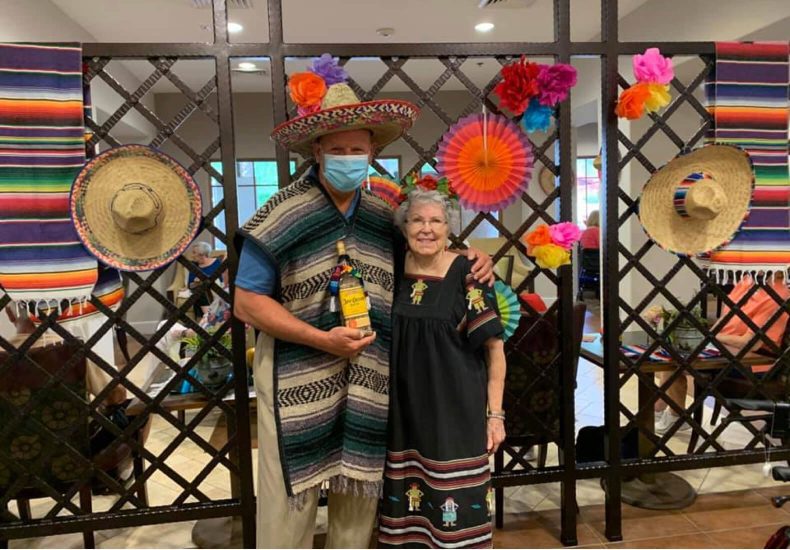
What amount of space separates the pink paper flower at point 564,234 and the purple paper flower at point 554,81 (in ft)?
1.41

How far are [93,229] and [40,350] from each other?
491 millimetres

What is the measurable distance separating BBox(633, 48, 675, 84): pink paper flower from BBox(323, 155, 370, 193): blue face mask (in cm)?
118

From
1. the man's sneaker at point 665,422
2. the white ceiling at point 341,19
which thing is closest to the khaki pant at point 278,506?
the man's sneaker at point 665,422

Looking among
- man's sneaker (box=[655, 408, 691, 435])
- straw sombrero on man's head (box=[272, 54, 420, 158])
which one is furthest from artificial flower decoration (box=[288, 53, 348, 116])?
man's sneaker (box=[655, 408, 691, 435])

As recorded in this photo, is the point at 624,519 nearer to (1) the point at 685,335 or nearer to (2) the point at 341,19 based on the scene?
(1) the point at 685,335

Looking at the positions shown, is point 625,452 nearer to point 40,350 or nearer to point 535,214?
point 535,214

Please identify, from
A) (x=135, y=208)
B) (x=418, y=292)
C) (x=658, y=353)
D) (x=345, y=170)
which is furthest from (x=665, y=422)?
(x=135, y=208)

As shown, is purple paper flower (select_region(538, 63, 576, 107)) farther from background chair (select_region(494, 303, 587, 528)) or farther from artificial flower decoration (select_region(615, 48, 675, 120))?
background chair (select_region(494, 303, 587, 528))

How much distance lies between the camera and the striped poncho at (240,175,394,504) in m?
1.56

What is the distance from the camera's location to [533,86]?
1963mm

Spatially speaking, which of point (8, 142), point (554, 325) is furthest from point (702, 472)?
point (8, 142)

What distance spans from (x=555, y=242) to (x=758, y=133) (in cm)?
97

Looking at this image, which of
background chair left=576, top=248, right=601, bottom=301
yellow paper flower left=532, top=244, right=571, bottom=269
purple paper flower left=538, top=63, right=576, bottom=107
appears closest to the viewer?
purple paper flower left=538, top=63, right=576, bottom=107

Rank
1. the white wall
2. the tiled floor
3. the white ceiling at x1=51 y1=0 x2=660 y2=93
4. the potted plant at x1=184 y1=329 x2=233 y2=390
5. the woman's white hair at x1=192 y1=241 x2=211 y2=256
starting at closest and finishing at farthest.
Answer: the potted plant at x1=184 y1=329 x2=233 y2=390 → the tiled floor → the white wall → the woman's white hair at x1=192 y1=241 x2=211 y2=256 → the white ceiling at x1=51 y1=0 x2=660 y2=93
